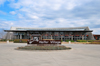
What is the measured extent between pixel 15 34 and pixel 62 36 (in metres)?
25.4

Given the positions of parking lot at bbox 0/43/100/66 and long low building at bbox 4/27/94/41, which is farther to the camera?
long low building at bbox 4/27/94/41

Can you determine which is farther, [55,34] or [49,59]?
[55,34]

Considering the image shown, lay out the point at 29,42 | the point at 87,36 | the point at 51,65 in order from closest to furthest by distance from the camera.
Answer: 1. the point at 51,65
2. the point at 29,42
3. the point at 87,36

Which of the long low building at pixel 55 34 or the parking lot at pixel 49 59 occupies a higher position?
the long low building at pixel 55 34

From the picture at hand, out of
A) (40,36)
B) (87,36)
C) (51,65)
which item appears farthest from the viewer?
(87,36)

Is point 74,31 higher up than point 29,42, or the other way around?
point 74,31

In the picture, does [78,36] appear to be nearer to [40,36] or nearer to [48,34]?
[48,34]

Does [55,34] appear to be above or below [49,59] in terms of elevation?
above

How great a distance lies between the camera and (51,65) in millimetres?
7484

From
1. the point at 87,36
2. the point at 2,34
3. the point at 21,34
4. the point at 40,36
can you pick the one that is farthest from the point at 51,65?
the point at 2,34

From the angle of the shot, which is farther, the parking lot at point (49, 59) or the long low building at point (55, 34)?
the long low building at point (55, 34)

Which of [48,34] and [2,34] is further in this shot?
[2,34]

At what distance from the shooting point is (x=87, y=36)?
61688 millimetres

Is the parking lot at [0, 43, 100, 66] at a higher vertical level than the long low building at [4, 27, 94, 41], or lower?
lower
